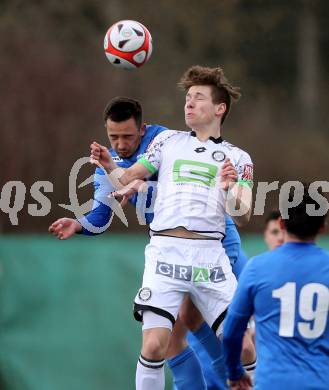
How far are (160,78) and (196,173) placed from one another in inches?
623

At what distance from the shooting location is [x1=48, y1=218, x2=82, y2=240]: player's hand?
7.56m

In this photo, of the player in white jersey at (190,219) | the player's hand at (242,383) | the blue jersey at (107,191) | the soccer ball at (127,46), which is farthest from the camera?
the soccer ball at (127,46)

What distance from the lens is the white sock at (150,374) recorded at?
23.5ft

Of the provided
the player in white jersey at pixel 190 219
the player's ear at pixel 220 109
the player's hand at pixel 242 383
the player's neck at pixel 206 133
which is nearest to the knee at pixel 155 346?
the player in white jersey at pixel 190 219

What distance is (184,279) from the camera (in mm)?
7281

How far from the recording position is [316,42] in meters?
27.2

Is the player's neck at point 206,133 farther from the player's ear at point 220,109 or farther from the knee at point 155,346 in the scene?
the knee at point 155,346

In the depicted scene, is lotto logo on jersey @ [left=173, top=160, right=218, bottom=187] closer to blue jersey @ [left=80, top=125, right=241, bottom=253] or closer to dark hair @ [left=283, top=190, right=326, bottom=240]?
blue jersey @ [left=80, top=125, right=241, bottom=253]

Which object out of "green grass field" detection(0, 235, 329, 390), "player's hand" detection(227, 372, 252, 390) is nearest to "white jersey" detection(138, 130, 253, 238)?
"player's hand" detection(227, 372, 252, 390)

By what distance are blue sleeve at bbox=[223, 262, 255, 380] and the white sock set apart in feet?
3.70

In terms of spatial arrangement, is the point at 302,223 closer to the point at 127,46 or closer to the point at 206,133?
the point at 206,133

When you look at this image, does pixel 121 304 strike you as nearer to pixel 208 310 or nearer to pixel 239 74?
pixel 208 310

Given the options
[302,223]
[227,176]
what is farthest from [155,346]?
[302,223]

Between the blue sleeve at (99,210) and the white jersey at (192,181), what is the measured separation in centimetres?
62
